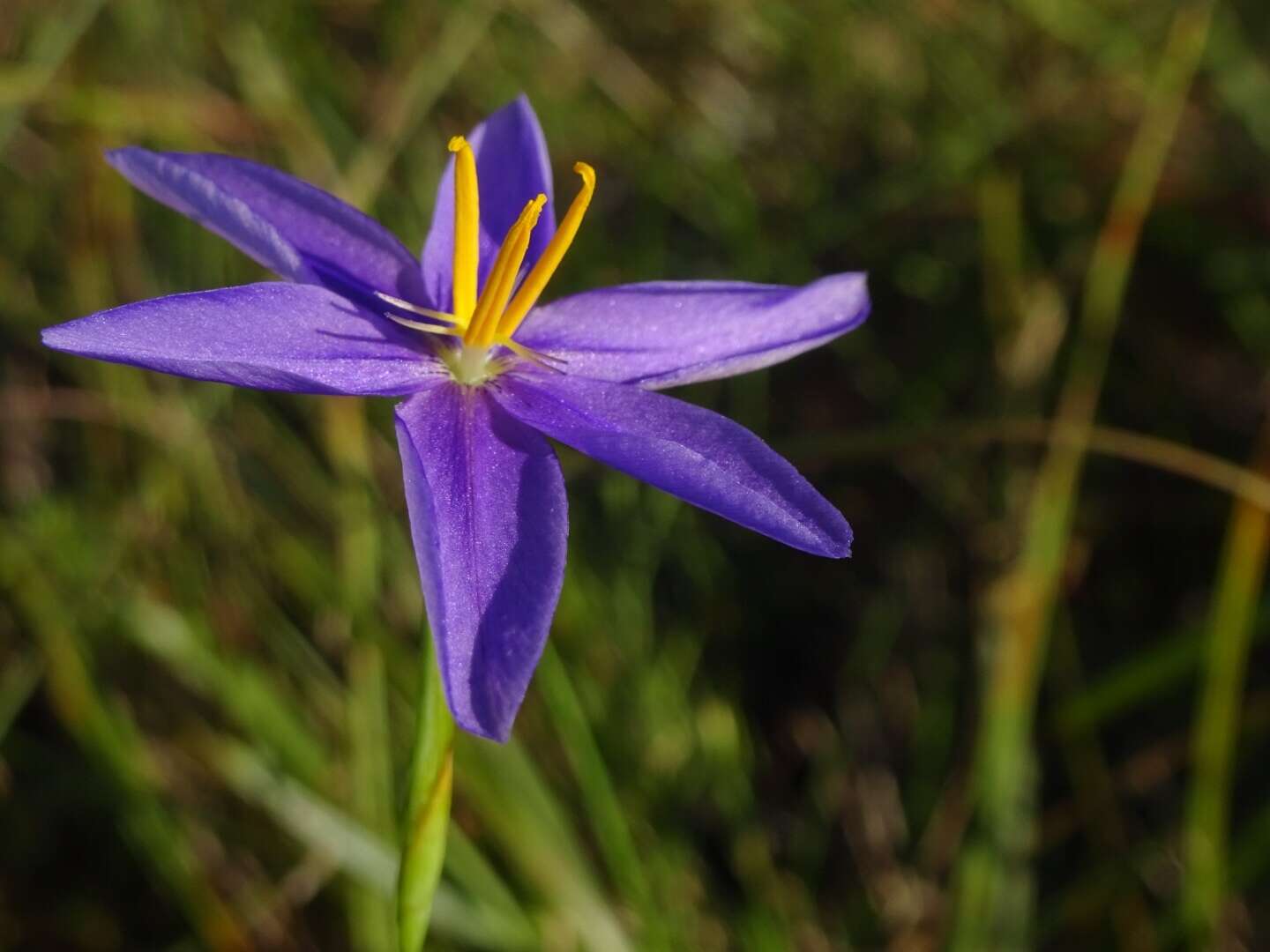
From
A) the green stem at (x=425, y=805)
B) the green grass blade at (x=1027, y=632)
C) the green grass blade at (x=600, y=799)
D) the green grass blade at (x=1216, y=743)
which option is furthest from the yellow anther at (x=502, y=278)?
the green grass blade at (x=1216, y=743)

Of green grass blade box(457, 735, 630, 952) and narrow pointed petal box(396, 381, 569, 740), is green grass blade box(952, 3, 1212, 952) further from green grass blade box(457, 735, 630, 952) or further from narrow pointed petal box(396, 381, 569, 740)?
narrow pointed petal box(396, 381, 569, 740)

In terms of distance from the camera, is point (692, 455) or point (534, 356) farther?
point (534, 356)

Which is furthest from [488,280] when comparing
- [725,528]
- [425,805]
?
[725,528]

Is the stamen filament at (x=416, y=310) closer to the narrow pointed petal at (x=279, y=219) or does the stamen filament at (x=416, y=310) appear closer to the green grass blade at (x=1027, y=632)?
the narrow pointed petal at (x=279, y=219)

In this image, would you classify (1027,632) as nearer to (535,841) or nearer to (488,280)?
(535,841)

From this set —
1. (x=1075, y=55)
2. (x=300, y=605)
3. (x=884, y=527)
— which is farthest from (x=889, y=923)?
(x=1075, y=55)
